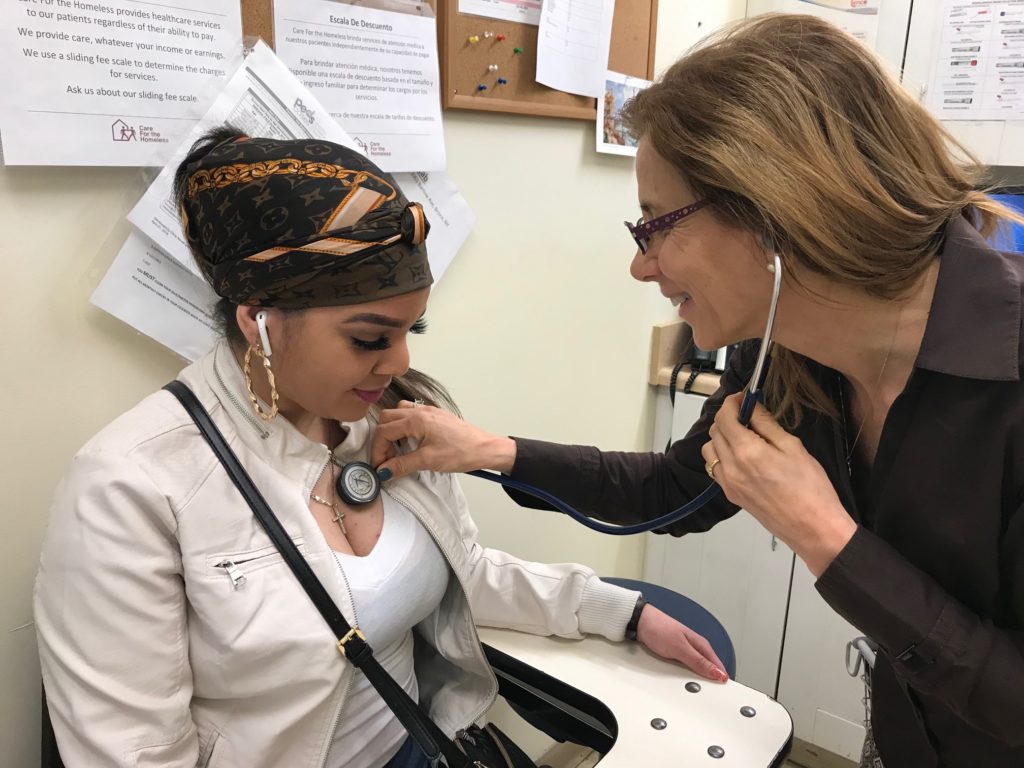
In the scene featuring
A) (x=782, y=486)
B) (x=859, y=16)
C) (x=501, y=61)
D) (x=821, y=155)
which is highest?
(x=859, y=16)

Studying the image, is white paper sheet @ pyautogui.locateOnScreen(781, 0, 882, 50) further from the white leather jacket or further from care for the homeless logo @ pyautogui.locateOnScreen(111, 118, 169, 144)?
the white leather jacket

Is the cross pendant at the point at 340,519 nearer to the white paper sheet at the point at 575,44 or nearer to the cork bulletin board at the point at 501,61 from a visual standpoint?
the cork bulletin board at the point at 501,61

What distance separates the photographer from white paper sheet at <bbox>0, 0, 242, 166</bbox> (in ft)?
2.92

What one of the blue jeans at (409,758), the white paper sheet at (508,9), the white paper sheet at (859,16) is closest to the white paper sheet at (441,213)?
the white paper sheet at (508,9)

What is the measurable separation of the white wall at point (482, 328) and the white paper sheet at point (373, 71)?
10cm

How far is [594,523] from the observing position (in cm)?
123

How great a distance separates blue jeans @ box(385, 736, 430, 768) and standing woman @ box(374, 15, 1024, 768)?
0.63 m

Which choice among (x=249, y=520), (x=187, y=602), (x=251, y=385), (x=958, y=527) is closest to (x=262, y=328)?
(x=251, y=385)

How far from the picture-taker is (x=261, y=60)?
1101 millimetres

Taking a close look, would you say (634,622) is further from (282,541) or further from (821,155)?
(821,155)

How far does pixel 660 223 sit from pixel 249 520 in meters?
0.64

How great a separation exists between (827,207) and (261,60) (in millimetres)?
813

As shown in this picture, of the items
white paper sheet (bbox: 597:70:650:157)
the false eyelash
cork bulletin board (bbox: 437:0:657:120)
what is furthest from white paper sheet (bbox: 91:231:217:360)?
white paper sheet (bbox: 597:70:650:157)

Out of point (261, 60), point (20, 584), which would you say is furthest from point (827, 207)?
point (20, 584)
